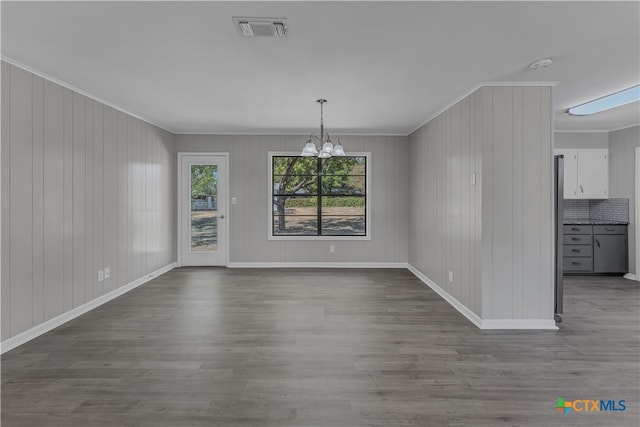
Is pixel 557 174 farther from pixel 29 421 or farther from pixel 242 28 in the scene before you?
pixel 29 421

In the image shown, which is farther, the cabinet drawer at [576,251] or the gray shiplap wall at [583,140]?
the gray shiplap wall at [583,140]

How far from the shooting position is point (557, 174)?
11.8ft

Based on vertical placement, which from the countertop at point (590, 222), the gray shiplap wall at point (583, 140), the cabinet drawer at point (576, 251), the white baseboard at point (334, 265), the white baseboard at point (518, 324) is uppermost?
the gray shiplap wall at point (583, 140)

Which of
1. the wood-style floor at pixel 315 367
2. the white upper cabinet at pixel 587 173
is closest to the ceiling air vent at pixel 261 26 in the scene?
the wood-style floor at pixel 315 367

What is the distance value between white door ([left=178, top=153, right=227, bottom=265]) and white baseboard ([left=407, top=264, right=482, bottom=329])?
358 cm

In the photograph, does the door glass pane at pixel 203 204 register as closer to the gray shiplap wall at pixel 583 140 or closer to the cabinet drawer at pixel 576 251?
the cabinet drawer at pixel 576 251

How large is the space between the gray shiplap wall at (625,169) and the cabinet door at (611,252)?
0.09 metres

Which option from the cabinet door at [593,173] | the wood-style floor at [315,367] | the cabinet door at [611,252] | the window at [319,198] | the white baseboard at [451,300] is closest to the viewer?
the wood-style floor at [315,367]

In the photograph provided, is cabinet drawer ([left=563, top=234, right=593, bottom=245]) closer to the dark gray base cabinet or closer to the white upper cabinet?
the dark gray base cabinet

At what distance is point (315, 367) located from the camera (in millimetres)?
2699

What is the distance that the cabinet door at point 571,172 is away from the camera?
239 inches

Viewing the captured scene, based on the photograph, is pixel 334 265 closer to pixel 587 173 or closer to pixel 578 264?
pixel 578 264

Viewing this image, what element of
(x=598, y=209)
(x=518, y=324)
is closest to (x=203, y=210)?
(x=518, y=324)

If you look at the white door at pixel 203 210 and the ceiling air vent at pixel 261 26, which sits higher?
the ceiling air vent at pixel 261 26
